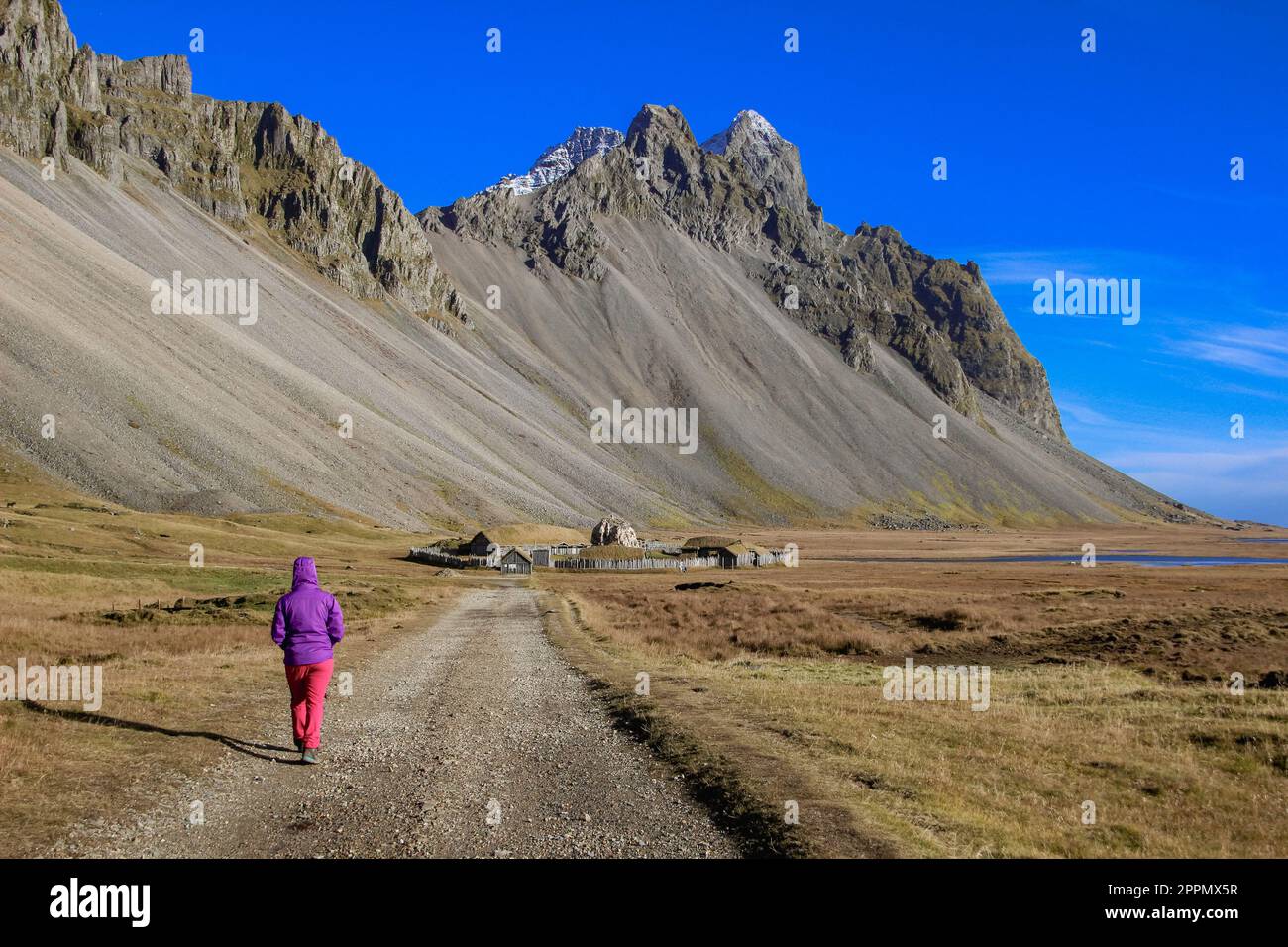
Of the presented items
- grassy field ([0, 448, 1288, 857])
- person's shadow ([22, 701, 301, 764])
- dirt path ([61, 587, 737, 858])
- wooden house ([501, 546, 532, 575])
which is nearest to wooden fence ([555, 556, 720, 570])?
wooden house ([501, 546, 532, 575])

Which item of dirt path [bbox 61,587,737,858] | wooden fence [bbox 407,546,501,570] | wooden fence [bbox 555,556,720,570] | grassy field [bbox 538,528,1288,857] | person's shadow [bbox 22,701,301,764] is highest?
wooden fence [bbox 407,546,501,570]

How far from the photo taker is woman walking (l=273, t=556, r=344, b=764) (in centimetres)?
1321

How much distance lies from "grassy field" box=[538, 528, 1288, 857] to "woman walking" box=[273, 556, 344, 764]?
5627mm

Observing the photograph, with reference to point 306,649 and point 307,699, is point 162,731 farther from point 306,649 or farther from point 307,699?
point 306,649

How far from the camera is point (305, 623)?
44.2 feet

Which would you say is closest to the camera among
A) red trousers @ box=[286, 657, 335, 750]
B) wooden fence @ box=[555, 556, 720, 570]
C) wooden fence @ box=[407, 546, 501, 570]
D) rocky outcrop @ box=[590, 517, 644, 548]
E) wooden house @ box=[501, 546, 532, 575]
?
red trousers @ box=[286, 657, 335, 750]

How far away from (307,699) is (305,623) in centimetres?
116

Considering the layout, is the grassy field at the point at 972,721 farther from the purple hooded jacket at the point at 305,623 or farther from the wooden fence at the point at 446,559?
the wooden fence at the point at 446,559

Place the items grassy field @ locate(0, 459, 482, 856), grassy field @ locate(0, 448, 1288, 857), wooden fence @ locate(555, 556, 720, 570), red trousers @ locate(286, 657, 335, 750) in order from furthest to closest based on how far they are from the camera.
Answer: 1. wooden fence @ locate(555, 556, 720, 570)
2. red trousers @ locate(286, 657, 335, 750)
3. grassy field @ locate(0, 459, 482, 856)
4. grassy field @ locate(0, 448, 1288, 857)

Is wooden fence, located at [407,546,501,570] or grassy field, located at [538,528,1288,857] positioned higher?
wooden fence, located at [407,546,501,570]

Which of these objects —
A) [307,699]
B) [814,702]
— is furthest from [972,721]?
[307,699]

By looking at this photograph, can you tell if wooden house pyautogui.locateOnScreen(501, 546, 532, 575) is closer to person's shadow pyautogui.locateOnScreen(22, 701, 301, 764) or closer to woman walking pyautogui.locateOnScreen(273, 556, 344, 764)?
person's shadow pyautogui.locateOnScreen(22, 701, 301, 764)

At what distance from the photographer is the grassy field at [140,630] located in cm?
1174
